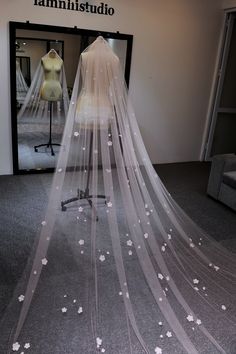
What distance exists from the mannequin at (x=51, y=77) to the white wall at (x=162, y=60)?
0.42m

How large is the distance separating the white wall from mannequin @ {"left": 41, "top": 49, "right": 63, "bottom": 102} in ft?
1.37

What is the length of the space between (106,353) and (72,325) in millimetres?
279

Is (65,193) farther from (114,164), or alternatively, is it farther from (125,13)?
(125,13)

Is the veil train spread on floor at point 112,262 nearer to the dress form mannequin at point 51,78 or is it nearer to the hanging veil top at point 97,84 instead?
the hanging veil top at point 97,84

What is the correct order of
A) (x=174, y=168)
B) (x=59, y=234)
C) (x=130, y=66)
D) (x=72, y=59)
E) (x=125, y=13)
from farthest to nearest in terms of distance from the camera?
(x=174, y=168) → (x=130, y=66) → (x=125, y=13) → (x=72, y=59) → (x=59, y=234)

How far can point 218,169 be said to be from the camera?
3.61 metres

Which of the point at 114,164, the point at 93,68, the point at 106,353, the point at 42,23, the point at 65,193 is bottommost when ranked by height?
the point at 106,353

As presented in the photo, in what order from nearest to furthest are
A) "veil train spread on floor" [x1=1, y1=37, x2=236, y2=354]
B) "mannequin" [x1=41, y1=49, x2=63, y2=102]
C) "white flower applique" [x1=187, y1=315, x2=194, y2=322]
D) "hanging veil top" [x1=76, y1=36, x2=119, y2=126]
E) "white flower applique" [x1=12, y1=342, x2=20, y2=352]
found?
"white flower applique" [x1=12, y1=342, x2=20, y2=352]
"veil train spread on floor" [x1=1, y1=37, x2=236, y2=354]
"white flower applique" [x1=187, y1=315, x2=194, y2=322]
"hanging veil top" [x1=76, y1=36, x2=119, y2=126]
"mannequin" [x1=41, y1=49, x2=63, y2=102]

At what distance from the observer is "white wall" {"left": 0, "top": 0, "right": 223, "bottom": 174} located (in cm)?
371

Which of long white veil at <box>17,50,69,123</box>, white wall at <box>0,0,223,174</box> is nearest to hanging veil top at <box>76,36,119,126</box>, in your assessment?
long white veil at <box>17,50,69,123</box>

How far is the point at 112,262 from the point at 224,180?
1788 millimetres

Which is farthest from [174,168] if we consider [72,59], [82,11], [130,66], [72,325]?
[72,325]

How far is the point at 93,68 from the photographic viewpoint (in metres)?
2.44

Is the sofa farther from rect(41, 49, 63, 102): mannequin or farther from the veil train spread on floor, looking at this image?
rect(41, 49, 63, 102): mannequin
